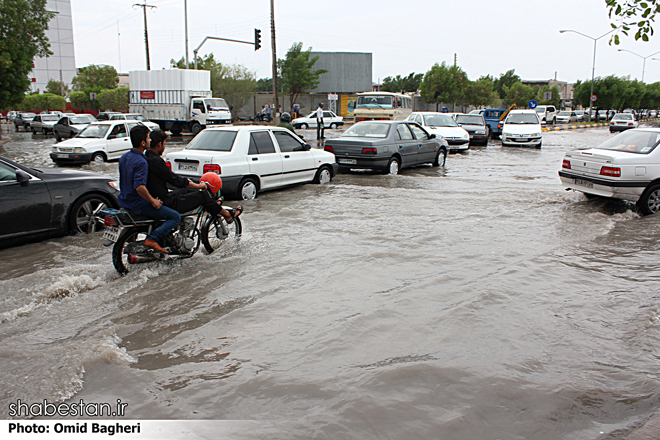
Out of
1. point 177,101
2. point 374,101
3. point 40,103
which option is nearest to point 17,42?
point 177,101

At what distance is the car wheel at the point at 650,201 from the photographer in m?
9.81

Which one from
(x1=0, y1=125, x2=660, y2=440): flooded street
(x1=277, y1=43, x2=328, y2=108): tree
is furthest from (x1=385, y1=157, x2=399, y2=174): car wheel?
(x1=277, y1=43, x2=328, y2=108): tree

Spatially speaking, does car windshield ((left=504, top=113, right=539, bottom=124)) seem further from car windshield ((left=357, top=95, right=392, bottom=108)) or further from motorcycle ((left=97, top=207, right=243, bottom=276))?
motorcycle ((left=97, top=207, right=243, bottom=276))

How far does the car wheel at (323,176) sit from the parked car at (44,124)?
99.2 feet

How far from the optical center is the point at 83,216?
7738mm

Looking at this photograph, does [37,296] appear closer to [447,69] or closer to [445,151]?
[445,151]

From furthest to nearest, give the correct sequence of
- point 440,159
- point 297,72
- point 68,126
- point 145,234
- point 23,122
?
point 297,72, point 23,122, point 68,126, point 440,159, point 145,234

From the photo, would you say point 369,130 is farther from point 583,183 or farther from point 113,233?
point 113,233

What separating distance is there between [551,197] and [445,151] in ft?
19.6

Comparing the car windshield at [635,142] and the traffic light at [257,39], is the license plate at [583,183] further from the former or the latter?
the traffic light at [257,39]

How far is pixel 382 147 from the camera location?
14172 mm

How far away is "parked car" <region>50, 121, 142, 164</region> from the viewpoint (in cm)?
1744

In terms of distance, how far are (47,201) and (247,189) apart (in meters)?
4.19

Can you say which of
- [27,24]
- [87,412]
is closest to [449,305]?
[87,412]
